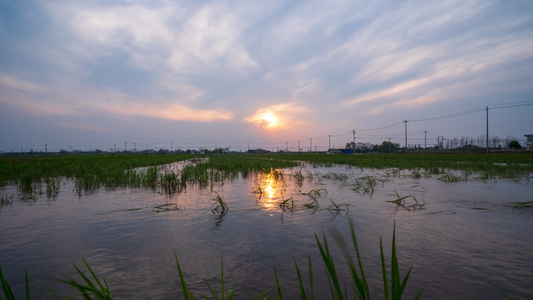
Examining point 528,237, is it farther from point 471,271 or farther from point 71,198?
point 71,198

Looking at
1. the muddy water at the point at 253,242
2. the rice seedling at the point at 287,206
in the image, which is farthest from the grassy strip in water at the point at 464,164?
→ the rice seedling at the point at 287,206

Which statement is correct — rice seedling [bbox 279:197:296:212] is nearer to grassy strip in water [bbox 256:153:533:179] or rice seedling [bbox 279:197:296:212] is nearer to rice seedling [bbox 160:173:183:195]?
rice seedling [bbox 160:173:183:195]

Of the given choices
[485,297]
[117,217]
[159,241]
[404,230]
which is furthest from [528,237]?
[117,217]

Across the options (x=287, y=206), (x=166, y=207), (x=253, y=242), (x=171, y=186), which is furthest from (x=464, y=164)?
(x=166, y=207)

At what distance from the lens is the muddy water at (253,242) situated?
2.22 m

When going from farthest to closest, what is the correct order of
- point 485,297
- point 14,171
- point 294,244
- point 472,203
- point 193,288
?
point 14,171
point 472,203
point 294,244
point 193,288
point 485,297

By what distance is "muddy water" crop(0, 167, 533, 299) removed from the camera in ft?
7.30

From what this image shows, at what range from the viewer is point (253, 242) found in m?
3.12

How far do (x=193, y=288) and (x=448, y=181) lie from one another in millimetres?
8624

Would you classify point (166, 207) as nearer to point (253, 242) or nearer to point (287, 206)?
point (287, 206)

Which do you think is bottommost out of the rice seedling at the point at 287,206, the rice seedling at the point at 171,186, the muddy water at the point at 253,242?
the muddy water at the point at 253,242

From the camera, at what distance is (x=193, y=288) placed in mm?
2152

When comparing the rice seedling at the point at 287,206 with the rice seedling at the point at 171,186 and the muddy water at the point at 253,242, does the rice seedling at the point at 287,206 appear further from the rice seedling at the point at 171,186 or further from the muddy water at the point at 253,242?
the rice seedling at the point at 171,186

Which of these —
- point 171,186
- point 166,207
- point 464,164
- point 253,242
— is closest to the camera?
point 253,242
